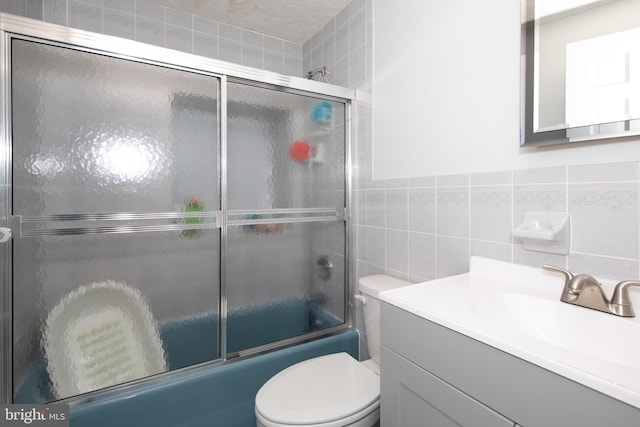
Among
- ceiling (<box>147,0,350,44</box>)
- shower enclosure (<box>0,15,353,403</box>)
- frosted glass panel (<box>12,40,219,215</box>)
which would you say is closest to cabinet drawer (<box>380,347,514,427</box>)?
shower enclosure (<box>0,15,353,403</box>)

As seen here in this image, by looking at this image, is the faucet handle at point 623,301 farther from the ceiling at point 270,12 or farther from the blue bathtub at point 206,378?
the ceiling at point 270,12

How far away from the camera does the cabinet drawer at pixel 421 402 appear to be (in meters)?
0.64

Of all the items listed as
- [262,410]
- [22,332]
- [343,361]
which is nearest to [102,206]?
[22,332]

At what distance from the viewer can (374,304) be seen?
4.67 feet

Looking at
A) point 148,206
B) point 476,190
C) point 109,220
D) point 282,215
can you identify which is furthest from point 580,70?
point 109,220

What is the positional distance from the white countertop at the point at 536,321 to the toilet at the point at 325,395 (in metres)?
0.44

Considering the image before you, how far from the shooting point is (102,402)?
118cm

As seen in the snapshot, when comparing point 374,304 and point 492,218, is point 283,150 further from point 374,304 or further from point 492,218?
point 492,218

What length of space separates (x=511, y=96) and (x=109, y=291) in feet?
5.59

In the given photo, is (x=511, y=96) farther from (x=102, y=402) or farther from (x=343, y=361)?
(x=102, y=402)

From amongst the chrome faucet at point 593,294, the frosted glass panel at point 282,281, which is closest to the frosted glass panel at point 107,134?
the frosted glass panel at point 282,281

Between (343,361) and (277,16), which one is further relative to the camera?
(277,16)

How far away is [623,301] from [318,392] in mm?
944

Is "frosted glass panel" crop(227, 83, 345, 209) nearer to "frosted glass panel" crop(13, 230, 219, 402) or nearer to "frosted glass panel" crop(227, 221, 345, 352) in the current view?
"frosted glass panel" crop(227, 221, 345, 352)
